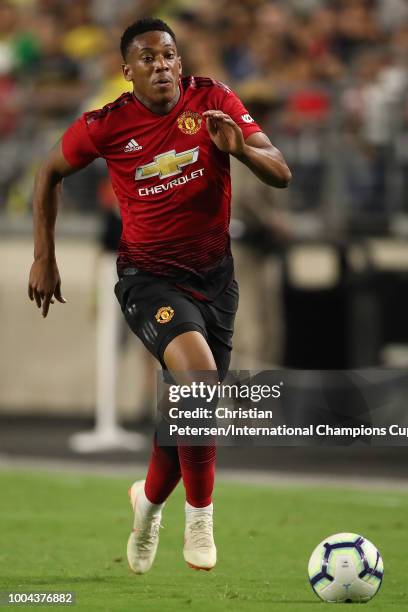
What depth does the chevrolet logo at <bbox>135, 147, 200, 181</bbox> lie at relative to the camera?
6.94 metres

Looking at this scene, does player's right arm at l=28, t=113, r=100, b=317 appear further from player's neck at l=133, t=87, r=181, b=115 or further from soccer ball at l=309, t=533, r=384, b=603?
soccer ball at l=309, t=533, r=384, b=603

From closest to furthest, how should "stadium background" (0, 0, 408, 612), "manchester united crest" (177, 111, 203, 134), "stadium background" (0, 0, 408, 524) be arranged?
"manchester united crest" (177, 111, 203, 134) < "stadium background" (0, 0, 408, 612) < "stadium background" (0, 0, 408, 524)

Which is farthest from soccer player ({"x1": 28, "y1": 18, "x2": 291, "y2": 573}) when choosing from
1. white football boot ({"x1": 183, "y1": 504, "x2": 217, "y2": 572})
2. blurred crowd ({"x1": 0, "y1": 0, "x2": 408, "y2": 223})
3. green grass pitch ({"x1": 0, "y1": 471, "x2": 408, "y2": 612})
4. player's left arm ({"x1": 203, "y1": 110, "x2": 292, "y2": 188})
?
blurred crowd ({"x1": 0, "y1": 0, "x2": 408, "y2": 223})

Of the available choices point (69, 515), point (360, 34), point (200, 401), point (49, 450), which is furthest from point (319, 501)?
point (360, 34)

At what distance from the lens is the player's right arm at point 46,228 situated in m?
7.08

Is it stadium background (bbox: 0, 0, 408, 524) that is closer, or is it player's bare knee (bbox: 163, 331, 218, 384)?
player's bare knee (bbox: 163, 331, 218, 384)

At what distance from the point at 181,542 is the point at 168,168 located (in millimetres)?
3070

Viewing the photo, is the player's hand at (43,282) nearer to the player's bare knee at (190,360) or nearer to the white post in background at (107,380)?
the player's bare knee at (190,360)

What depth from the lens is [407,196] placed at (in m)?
15.1

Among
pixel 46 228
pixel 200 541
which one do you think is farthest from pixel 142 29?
pixel 200 541

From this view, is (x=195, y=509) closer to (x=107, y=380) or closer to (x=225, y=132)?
(x=225, y=132)

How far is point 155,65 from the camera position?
22.5 feet

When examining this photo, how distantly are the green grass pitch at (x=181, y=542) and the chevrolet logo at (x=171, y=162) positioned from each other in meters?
2.04

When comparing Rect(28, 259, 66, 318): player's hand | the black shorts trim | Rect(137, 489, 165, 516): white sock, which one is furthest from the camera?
Rect(137, 489, 165, 516): white sock
